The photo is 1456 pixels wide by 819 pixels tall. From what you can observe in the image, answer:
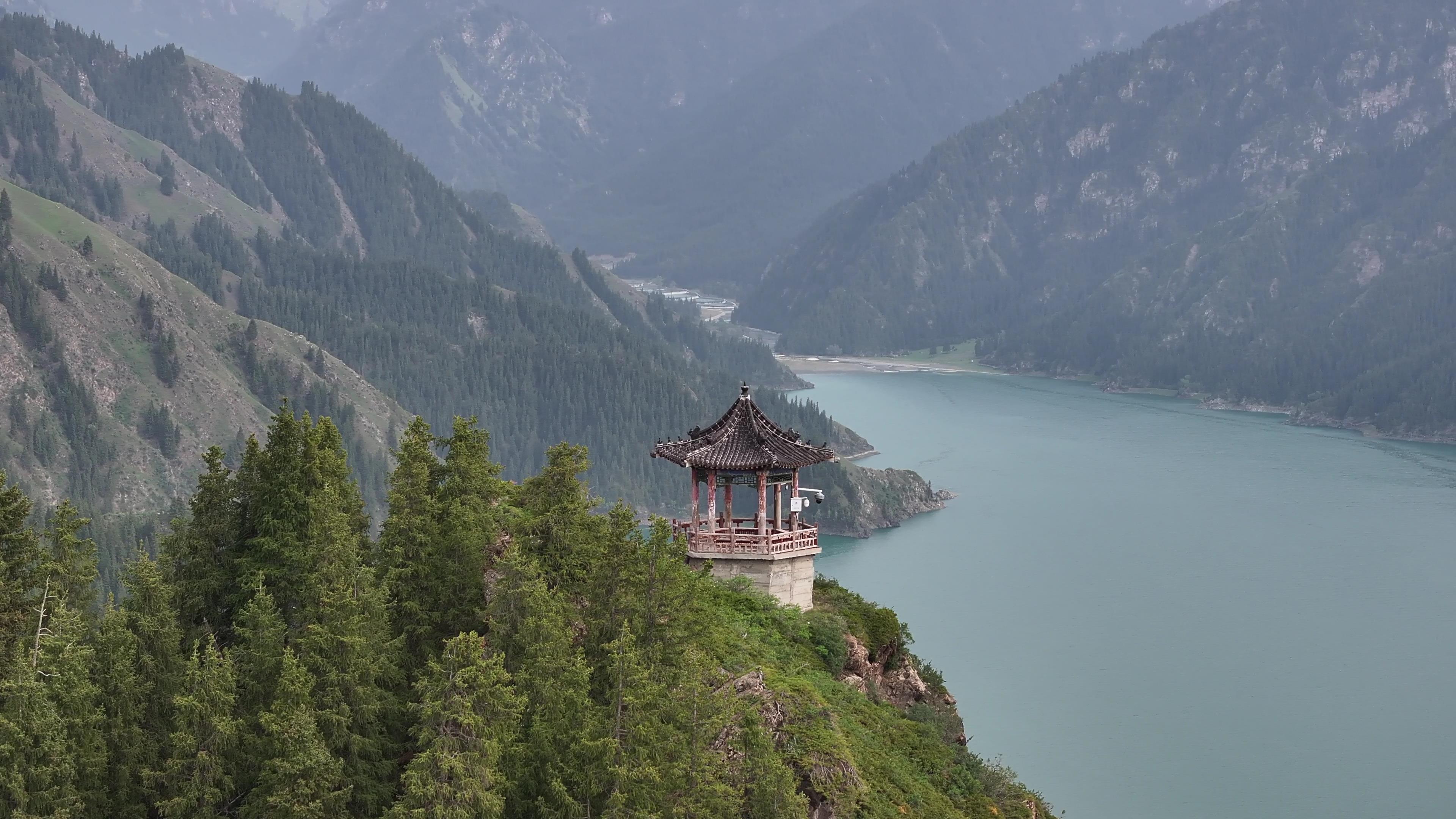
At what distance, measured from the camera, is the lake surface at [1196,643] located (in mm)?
101062

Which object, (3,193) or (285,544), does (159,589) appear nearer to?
(285,544)

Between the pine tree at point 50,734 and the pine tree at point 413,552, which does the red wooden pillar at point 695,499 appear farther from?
the pine tree at point 50,734

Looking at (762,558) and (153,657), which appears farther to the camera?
(762,558)

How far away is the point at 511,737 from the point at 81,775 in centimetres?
908

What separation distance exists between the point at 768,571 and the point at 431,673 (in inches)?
474

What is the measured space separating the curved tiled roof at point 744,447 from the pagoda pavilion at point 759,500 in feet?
0.08

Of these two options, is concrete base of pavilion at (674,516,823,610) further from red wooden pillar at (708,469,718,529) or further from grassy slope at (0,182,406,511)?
grassy slope at (0,182,406,511)

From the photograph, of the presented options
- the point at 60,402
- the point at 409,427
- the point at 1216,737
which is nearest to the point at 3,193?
the point at 60,402

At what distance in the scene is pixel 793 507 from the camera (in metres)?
52.4

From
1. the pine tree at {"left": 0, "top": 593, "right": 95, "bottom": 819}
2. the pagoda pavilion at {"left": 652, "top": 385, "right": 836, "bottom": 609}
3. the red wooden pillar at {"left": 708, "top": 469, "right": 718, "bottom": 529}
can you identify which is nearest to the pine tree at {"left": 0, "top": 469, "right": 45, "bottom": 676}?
the pine tree at {"left": 0, "top": 593, "right": 95, "bottom": 819}

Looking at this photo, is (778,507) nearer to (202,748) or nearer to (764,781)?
(764,781)

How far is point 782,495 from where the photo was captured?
54.3 metres

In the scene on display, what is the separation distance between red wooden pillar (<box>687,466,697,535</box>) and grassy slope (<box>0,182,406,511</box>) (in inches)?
4716

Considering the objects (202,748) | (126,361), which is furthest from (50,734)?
(126,361)
